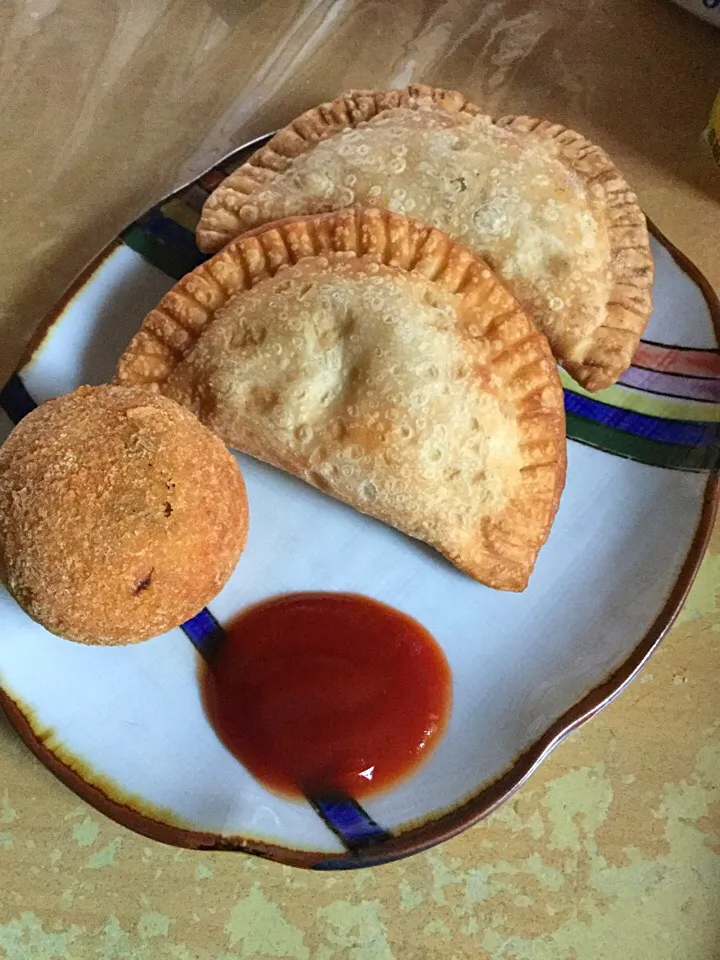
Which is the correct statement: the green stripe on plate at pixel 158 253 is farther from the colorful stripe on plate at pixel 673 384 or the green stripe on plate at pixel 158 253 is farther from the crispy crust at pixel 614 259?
the colorful stripe on plate at pixel 673 384

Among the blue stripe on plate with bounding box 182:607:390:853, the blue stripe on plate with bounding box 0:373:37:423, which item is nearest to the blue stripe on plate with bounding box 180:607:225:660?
the blue stripe on plate with bounding box 182:607:390:853

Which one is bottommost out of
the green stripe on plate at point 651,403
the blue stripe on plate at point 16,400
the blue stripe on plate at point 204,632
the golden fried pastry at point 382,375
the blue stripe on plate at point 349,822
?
the blue stripe on plate at point 349,822

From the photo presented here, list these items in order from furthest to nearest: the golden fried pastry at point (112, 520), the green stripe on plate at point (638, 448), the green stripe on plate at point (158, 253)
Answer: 1. the green stripe on plate at point (158, 253)
2. the green stripe on plate at point (638, 448)
3. the golden fried pastry at point (112, 520)

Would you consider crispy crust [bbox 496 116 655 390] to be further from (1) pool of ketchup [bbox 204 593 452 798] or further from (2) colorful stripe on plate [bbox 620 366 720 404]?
(1) pool of ketchup [bbox 204 593 452 798]

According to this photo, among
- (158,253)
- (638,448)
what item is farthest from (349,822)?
(158,253)

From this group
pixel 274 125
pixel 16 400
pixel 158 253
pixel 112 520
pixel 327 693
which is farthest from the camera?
pixel 274 125

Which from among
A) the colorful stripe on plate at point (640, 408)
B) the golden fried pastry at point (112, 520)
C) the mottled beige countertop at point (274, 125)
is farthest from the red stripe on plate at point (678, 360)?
the golden fried pastry at point (112, 520)

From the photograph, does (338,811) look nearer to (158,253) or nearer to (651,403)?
(651,403)
